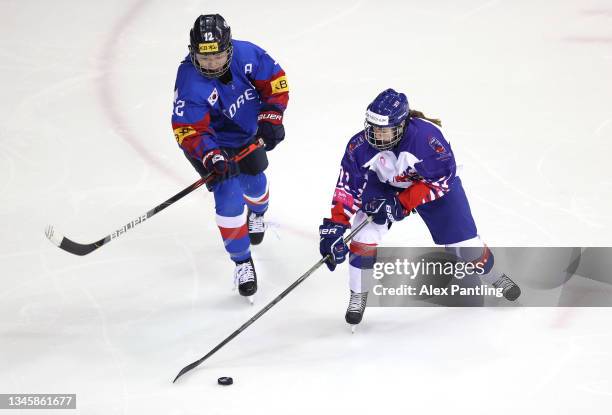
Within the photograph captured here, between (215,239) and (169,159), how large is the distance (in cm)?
80

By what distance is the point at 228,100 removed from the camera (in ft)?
13.2

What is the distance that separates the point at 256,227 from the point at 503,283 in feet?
4.19

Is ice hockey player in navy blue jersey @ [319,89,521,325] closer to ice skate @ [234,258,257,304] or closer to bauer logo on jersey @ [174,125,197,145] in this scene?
ice skate @ [234,258,257,304]

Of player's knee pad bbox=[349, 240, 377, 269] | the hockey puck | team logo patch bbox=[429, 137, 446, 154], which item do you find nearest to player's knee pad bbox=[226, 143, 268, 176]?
player's knee pad bbox=[349, 240, 377, 269]

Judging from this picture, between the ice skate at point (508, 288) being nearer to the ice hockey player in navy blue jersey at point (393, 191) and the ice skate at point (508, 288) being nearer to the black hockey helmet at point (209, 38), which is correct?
the ice hockey player in navy blue jersey at point (393, 191)

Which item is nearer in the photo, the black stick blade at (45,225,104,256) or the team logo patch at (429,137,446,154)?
the team logo patch at (429,137,446,154)

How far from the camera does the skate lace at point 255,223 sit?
461 centimetres

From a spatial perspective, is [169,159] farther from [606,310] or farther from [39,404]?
[606,310]

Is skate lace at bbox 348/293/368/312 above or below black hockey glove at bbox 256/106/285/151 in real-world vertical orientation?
below

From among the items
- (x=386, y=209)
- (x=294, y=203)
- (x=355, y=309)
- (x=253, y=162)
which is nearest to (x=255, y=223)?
(x=294, y=203)

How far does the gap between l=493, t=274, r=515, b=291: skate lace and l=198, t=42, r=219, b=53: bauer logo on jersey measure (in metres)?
1.53

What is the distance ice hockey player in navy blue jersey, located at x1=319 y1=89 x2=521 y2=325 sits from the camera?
11.7 feet

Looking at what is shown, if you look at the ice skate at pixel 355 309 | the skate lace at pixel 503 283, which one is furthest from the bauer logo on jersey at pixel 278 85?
the skate lace at pixel 503 283

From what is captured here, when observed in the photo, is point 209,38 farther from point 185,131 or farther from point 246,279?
point 246,279
